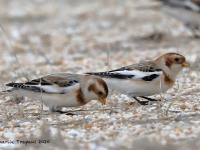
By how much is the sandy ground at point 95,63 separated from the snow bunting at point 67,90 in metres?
0.15

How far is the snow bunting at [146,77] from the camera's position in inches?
228

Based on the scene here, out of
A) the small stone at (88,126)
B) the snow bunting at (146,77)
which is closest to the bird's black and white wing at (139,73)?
the snow bunting at (146,77)

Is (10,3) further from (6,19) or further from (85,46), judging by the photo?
(85,46)

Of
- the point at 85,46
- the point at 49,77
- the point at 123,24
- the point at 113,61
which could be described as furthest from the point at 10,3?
the point at 49,77

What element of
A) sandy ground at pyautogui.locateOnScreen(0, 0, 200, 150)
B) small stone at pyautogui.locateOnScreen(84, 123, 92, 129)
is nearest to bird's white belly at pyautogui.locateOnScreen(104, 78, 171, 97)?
sandy ground at pyautogui.locateOnScreen(0, 0, 200, 150)

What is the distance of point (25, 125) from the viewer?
5473 mm

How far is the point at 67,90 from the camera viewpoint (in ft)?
18.3

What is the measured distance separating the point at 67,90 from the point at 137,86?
2.14 feet

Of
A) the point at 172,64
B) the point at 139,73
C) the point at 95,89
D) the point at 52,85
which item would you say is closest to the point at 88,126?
the point at 95,89

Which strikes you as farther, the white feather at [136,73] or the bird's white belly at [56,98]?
the white feather at [136,73]

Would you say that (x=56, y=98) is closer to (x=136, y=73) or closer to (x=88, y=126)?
(x=88, y=126)

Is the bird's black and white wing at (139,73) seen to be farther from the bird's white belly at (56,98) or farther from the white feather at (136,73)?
the bird's white belly at (56,98)

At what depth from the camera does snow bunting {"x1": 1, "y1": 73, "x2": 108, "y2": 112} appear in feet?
18.3

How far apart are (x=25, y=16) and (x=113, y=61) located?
473cm
